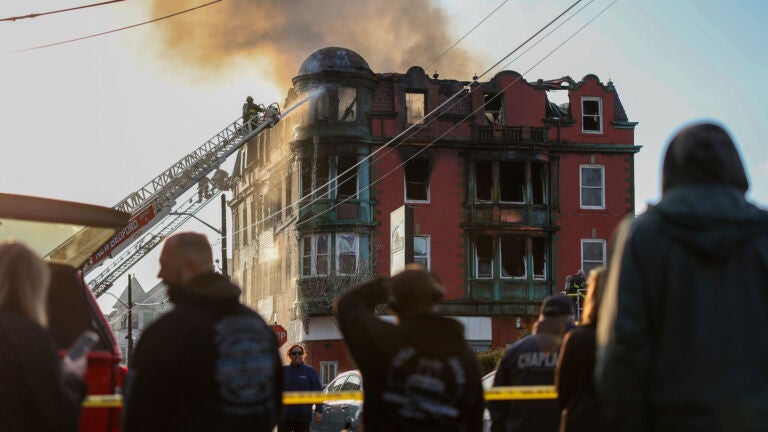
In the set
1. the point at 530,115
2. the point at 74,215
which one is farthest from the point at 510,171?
the point at 74,215

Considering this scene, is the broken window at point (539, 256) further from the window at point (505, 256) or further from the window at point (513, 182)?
the window at point (513, 182)

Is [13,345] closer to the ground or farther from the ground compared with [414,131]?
closer to the ground

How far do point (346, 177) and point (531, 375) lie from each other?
36893 mm

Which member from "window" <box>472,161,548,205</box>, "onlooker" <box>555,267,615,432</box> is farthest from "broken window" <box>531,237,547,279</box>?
"onlooker" <box>555,267,615,432</box>

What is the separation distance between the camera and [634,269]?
A: 4492mm

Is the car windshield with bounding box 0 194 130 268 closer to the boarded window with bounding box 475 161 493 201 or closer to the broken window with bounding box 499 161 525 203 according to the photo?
the boarded window with bounding box 475 161 493 201

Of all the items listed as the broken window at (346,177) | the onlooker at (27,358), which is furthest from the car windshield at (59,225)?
the broken window at (346,177)

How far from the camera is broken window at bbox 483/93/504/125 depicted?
153ft

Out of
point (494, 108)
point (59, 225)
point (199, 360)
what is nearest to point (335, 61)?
point (494, 108)

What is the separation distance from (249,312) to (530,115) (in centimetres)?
4130

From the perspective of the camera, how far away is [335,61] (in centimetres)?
4588

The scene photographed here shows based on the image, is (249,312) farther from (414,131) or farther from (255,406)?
(414,131)

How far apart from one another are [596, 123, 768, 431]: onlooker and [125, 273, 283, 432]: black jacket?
1.73 m

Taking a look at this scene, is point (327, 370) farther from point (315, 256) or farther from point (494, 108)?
point (494, 108)
